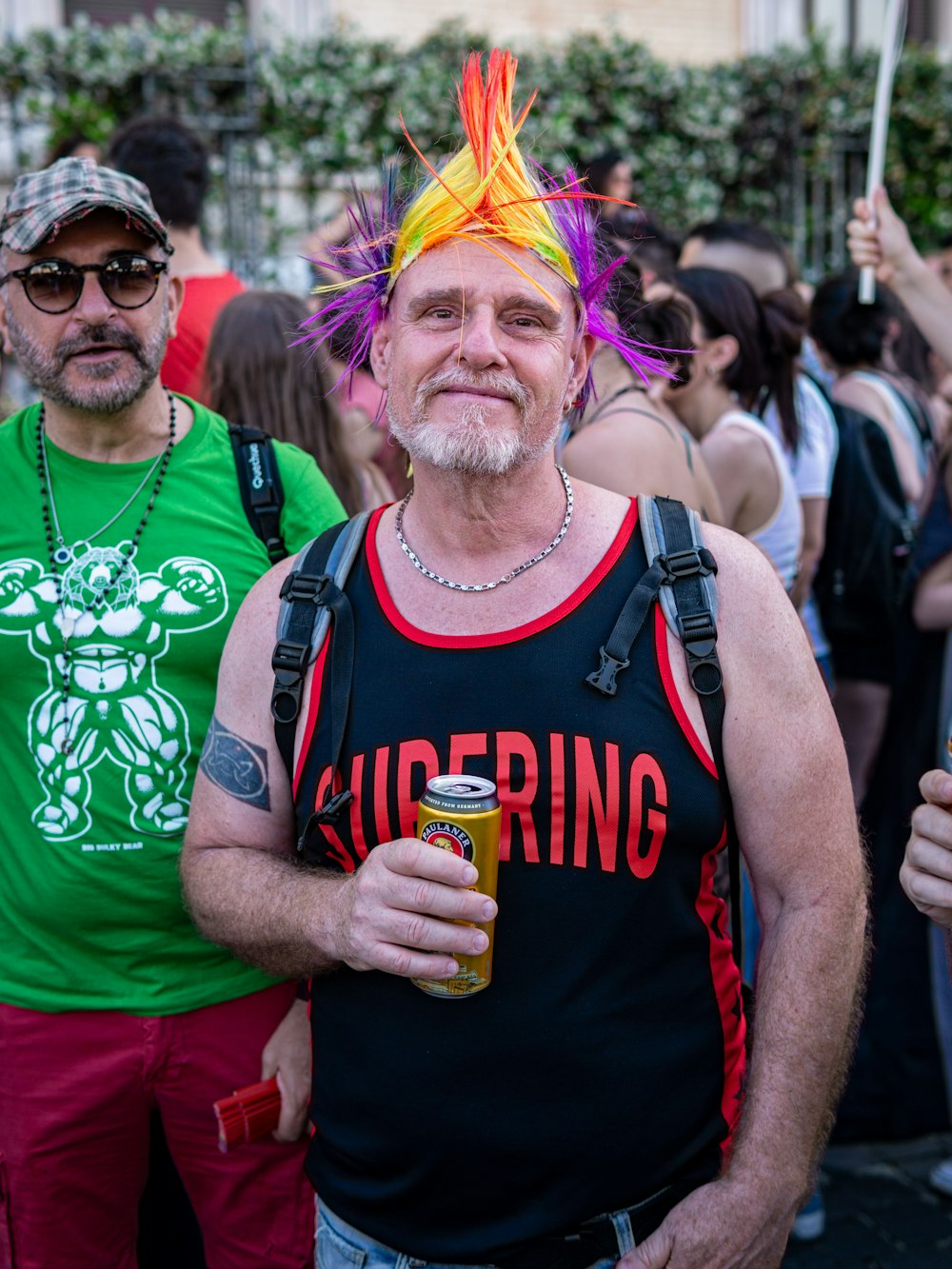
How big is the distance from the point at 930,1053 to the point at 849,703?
1.27 meters

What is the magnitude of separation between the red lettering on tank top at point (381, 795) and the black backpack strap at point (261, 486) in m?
0.75

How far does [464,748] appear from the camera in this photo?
6.22ft

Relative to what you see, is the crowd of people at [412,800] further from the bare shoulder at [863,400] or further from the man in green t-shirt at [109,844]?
the bare shoulder at [863,400]

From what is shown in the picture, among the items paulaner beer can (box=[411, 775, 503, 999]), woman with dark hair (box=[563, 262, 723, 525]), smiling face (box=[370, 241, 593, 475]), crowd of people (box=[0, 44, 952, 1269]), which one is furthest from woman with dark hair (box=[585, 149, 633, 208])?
paulaner beer can (box=[411, 775, 503, 999])

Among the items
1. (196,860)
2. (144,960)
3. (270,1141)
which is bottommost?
(270,1141)

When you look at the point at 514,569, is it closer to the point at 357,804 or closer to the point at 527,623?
the point at 527,623

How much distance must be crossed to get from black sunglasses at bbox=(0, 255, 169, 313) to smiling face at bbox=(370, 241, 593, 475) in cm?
79

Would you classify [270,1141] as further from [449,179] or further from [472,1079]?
[449,179]

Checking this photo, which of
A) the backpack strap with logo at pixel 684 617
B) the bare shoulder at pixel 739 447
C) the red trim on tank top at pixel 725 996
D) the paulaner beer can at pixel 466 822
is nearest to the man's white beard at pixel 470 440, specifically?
the backpack strap with logo at pixel 684 617

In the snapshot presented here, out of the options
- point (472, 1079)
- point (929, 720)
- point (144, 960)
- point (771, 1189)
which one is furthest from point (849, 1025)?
point (929, 720)

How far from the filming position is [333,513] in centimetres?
263

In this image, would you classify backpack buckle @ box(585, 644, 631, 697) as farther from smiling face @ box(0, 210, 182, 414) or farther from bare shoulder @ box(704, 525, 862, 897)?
smiling face @ box(0, 210, 182, 414)

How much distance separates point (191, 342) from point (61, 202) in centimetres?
159

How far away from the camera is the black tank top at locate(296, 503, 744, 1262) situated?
1859 mm
